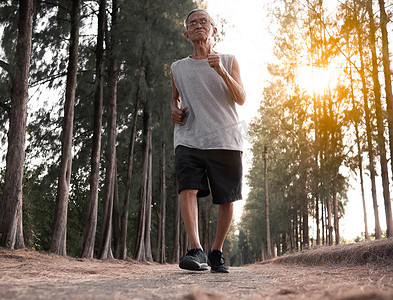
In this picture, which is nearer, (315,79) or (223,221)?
(223,221)

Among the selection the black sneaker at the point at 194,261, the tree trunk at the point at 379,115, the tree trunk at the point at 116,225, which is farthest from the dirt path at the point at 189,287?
the tree trunk at the point at 116,225

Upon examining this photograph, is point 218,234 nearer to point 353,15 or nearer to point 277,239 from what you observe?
point 353,15

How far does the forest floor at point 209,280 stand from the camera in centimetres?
162

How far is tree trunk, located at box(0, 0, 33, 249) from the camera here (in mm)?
6660

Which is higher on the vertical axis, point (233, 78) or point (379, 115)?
point (379, 115)

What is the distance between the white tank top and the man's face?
223 mm

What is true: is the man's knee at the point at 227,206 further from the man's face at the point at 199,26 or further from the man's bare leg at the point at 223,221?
the man's face at the point at 199,26

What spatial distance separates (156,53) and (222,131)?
10.6 metres

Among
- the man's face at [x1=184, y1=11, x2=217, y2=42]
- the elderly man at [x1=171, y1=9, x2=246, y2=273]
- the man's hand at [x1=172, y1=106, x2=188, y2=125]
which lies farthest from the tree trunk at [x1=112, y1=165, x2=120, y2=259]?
the man's face at [x1=184, y1=11, x2=217, y2=42]

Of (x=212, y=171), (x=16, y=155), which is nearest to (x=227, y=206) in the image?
(x=212, y=171)

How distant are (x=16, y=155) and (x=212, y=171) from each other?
4297 mm

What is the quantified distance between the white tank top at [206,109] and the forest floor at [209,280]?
3.81ft

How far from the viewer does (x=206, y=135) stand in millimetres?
3816

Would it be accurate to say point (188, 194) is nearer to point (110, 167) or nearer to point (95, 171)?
point (95, 171)
